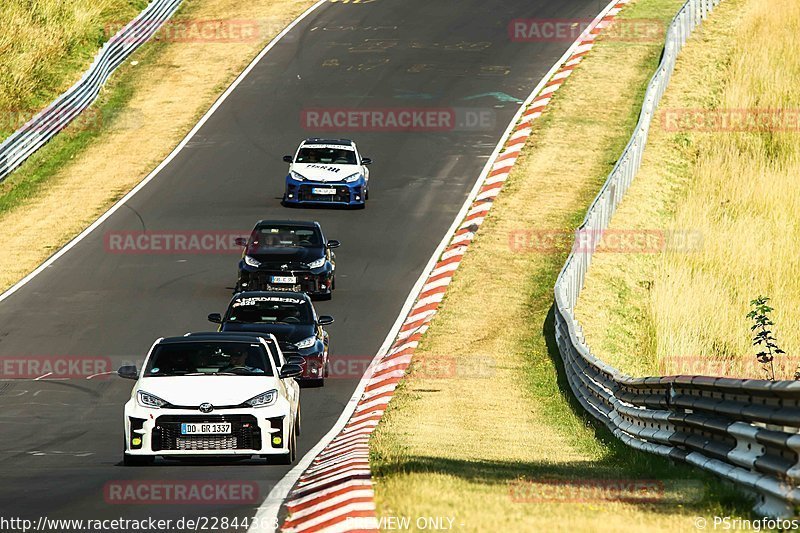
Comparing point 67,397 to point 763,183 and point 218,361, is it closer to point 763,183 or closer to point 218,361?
point 218,361

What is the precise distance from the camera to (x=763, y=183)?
38969 millimetres

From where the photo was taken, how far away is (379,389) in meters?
22.6

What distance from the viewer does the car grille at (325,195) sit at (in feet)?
115

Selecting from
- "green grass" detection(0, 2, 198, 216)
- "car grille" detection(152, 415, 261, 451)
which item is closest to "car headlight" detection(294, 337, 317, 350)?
"car grille" detection(152, 415, 261, 451)

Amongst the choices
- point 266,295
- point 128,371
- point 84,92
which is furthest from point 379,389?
point 84,92

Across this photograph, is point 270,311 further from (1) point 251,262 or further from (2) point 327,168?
(2) point 327,168

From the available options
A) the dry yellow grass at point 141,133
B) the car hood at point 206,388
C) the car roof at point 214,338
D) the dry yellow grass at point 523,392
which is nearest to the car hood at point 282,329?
the dry yellow grass at point 523,392

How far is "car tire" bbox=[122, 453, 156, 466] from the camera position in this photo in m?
14.9

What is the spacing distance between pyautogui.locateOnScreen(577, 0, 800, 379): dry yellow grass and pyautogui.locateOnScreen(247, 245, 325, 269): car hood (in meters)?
5.68

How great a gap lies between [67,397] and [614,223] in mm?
17298

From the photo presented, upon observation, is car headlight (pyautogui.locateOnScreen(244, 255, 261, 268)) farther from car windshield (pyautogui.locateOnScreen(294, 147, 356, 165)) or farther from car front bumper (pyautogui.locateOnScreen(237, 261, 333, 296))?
car windshield (pyautogui.locateOnScreen(294, 147, 356, 165))

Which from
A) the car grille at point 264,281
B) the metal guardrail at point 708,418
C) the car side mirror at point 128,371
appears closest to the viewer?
the metal guardrail at point 708,418

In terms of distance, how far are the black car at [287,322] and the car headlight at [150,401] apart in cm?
656

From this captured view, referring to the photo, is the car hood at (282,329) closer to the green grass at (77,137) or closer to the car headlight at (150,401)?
the car headlight at (150,401)
